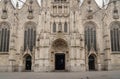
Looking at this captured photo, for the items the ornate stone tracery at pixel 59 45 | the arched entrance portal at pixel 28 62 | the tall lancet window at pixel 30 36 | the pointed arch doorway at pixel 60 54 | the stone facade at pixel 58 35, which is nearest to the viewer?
the stone facade at pixel 58 35

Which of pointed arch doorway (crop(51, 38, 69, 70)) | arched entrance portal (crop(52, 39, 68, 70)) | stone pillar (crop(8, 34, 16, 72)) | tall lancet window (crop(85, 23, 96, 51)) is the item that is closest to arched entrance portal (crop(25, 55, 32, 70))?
stone pillar (crop(8, 34, 16, 72))

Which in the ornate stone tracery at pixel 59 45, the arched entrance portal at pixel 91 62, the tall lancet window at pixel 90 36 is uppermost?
the tall lancet window at pixel 90 36

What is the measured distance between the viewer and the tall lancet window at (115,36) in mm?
39500

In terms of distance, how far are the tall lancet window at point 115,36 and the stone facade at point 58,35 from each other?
0.97 meters

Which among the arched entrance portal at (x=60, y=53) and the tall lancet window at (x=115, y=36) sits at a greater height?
the tall lancet window at (x=115, y=36)

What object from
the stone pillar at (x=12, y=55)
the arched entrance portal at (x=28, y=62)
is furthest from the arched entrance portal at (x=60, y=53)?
the stone pillar at (x=12, y=55)

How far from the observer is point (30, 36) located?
4044 cm

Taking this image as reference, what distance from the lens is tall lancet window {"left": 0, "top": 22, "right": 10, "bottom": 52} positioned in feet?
129

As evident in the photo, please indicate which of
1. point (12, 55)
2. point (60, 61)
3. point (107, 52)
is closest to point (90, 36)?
point (107, 52)

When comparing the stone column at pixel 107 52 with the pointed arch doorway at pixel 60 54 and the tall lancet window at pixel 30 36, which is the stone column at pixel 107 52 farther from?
the tall lancet window at pixel 30 36

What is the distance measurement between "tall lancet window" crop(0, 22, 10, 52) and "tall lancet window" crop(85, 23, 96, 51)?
60.5 feet

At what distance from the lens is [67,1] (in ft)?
129

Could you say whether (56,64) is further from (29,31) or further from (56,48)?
(29,31)

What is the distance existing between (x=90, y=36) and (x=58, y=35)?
329 inches
